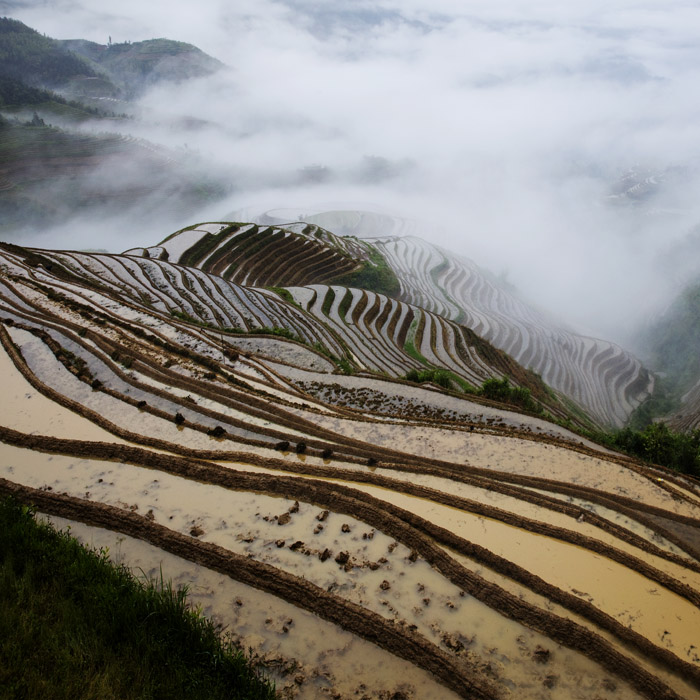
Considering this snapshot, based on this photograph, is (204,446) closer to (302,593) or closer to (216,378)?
(216,378)

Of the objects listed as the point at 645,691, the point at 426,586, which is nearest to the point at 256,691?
the point at 426,586

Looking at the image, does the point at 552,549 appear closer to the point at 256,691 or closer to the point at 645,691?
the point at 645,691

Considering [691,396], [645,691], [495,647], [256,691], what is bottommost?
[256,691]

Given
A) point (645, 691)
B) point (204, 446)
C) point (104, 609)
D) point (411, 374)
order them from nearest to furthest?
point (104, 609)
point (645, 691)
point (204, 446)
point (411, 374)

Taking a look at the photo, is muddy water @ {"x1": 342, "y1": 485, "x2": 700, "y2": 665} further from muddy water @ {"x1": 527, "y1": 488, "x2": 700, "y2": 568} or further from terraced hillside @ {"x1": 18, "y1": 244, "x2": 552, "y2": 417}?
terraced hillside @ {"x1": 18, "y1": 244, "x2": 552, "y2": 417}

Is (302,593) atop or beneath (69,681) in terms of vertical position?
atop

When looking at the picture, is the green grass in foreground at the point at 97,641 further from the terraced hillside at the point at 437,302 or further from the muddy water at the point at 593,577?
the terraced hillside at the point at 437,302

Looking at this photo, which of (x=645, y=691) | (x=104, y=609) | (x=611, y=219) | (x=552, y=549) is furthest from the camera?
(x=611, y=219)

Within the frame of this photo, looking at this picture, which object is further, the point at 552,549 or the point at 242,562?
the point at 552,549

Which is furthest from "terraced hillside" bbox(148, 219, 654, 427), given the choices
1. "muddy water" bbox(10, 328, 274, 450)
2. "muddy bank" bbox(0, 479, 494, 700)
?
Answer: "muddy bank" bbox(0, 479, 494, 700)
